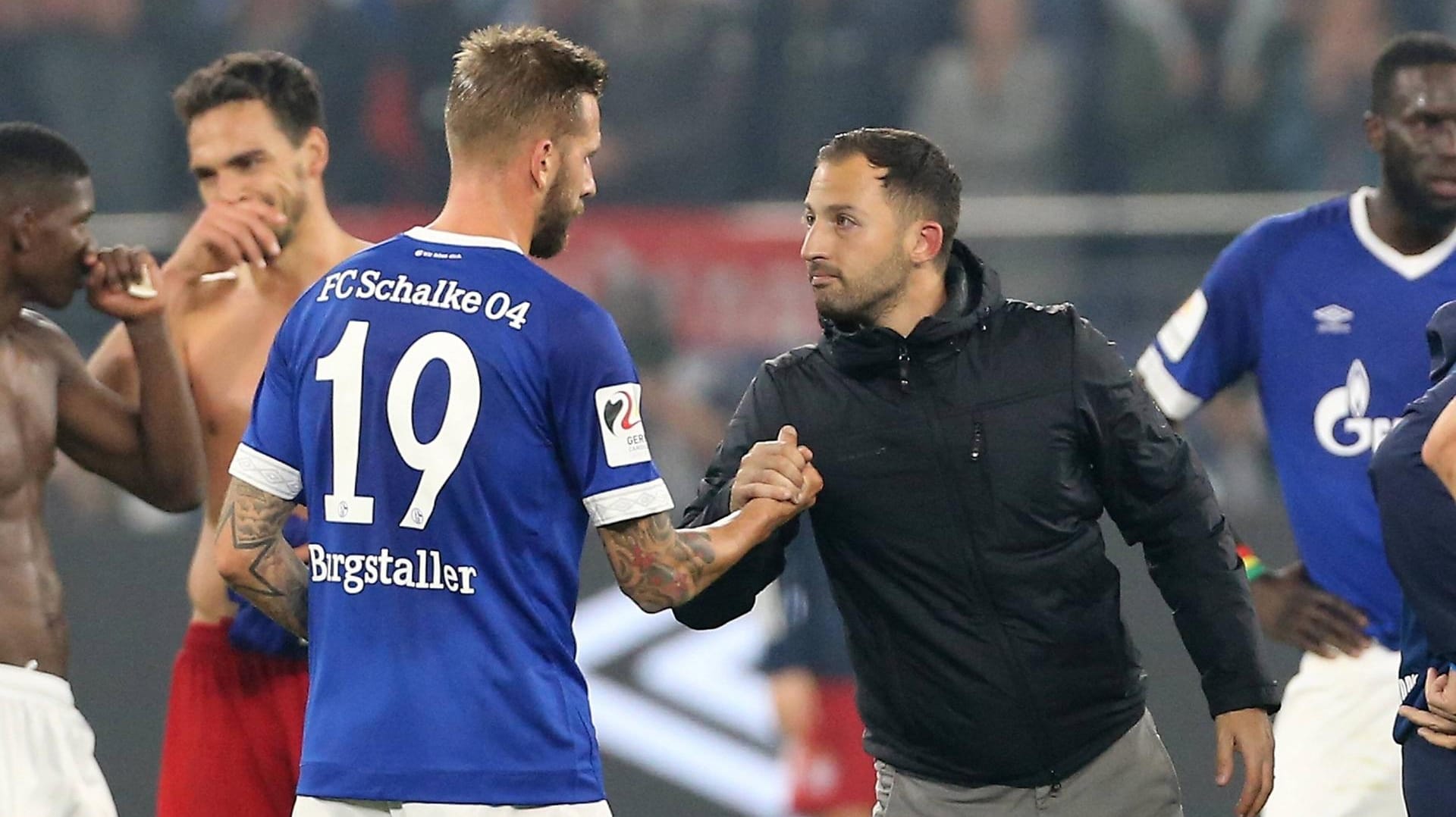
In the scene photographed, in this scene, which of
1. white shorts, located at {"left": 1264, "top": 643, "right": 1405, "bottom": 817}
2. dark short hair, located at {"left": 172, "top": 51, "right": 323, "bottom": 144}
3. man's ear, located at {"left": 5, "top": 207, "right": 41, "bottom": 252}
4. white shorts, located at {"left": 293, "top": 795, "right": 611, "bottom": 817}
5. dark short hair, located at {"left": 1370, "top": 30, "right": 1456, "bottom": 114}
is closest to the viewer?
white shorts, located at {"left": 293, "top": 795, "right": 611, "bottom": 817}

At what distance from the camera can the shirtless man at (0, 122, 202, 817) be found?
413 centimetres

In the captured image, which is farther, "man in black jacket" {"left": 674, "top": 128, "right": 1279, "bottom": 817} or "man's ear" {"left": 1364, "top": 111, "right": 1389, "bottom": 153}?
"man's ear" {"left": 1364, "top": 111, "right": 1389, "bottom": 153}

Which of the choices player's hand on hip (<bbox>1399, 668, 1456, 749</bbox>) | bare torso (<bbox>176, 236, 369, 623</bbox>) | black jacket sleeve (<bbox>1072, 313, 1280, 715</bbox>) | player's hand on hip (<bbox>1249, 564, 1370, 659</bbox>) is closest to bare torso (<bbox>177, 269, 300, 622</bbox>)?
bare torso (<bbox>176, 236, 369, 623</bbox>)

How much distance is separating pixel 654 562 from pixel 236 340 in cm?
183

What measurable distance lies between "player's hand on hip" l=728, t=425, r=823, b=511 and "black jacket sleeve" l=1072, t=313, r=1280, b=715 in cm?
55

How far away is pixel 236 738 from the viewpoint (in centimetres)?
468

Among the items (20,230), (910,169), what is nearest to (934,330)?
(910,169)

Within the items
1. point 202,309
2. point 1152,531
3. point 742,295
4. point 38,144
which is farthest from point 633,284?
point 1152,531

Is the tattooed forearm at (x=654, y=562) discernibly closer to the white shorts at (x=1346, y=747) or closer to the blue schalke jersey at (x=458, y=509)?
the blue schalke jersey at (x=458, y=509)

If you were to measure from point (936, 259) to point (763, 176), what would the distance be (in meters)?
5.44

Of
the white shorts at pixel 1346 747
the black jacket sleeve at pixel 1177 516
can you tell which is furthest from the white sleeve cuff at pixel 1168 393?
the black jacket sleeve at pixel 1177 516

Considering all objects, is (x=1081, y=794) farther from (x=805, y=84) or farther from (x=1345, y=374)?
(x=805, y=84)

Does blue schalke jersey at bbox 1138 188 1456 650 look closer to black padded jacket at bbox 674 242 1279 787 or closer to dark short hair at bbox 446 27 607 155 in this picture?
black padded jacket at bbox 674 242 1279 787

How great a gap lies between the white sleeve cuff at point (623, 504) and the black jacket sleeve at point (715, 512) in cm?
44
